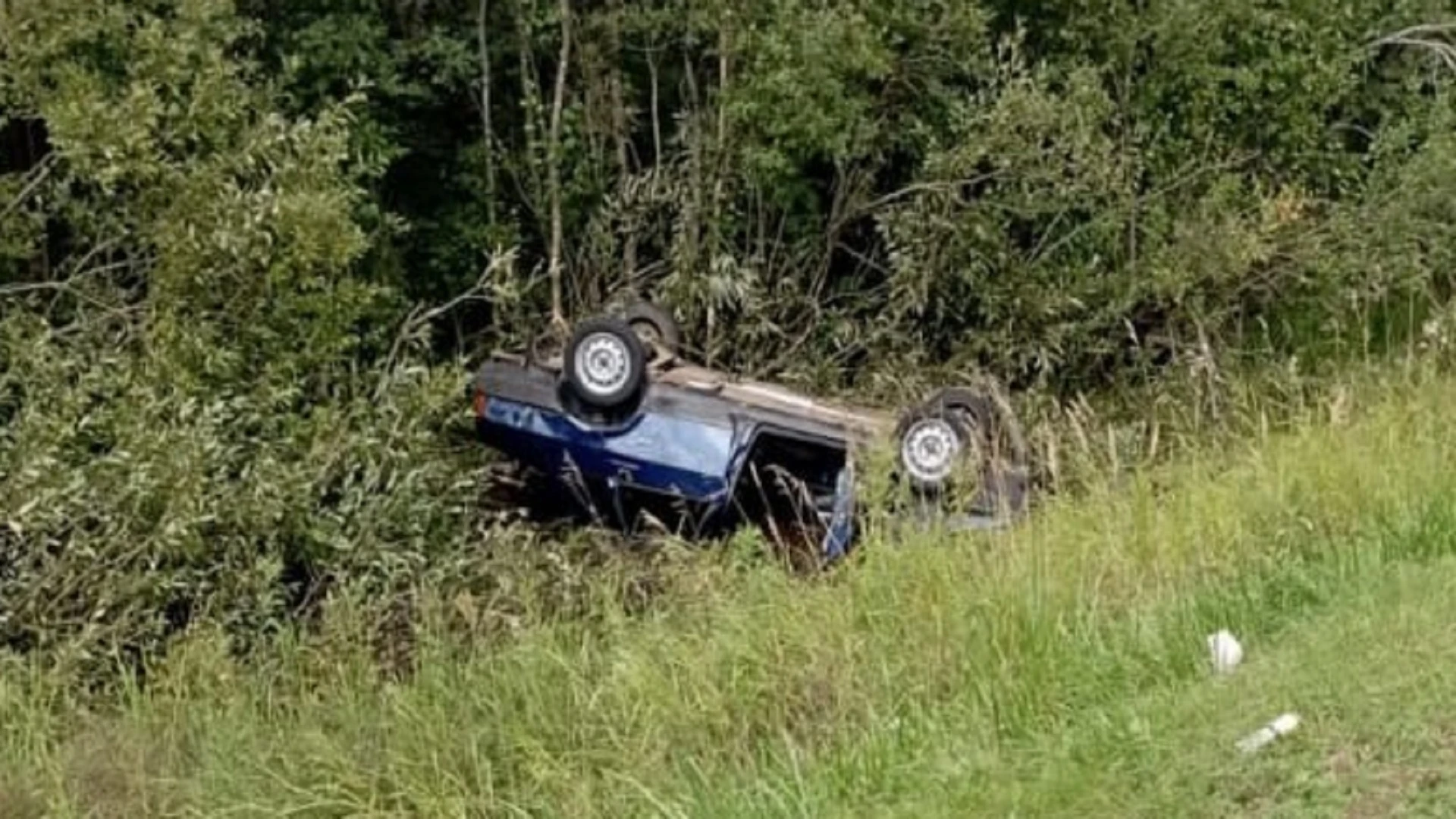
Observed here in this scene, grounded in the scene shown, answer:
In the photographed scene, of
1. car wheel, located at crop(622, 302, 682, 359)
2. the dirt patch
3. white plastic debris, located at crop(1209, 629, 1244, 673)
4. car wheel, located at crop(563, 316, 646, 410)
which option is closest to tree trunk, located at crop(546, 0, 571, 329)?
car wheel, located at crop(622, 302, 682, 359)

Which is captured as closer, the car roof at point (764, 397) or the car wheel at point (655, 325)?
the car roof at point (764, 397)

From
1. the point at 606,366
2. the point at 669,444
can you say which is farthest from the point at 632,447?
the point at 606,366

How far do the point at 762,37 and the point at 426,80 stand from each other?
1.80 metres

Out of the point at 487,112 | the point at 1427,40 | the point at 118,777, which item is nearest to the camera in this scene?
the point at 118,777

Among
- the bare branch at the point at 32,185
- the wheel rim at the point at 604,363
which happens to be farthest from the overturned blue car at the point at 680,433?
the bare branch at the point at 32,185

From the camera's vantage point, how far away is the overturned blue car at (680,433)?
7684 mm

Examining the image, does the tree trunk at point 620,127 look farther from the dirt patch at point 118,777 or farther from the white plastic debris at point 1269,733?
the white plastic debris at point 1269,733

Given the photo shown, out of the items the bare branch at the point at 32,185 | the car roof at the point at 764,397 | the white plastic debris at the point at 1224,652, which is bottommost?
the car roof at the point at 764,397

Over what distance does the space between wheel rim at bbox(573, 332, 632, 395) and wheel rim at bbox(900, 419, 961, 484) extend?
4.55 feet

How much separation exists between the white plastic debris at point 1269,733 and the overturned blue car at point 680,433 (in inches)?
143

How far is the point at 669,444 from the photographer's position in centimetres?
778

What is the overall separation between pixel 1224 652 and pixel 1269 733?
63 cm

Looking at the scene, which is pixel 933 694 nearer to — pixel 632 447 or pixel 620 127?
pixel 632 447

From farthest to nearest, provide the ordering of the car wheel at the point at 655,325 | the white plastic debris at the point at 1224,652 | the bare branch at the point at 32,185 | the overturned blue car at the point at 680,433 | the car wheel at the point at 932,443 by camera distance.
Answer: the car wheel at the point at 655,325 < the overturned blue car at the point at 680,433 < the bare branch at the point at 32,185 < the car wheel at the point at 932,443 < the white plastic debris at the point at 1224,652
